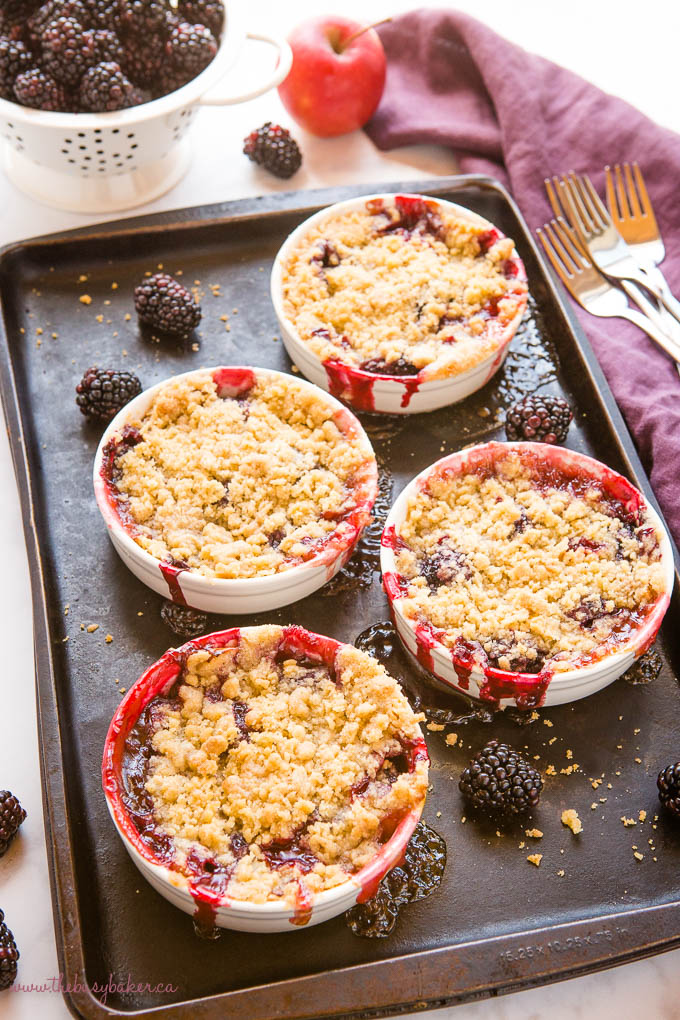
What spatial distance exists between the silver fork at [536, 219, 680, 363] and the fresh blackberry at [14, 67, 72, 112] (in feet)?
4.25

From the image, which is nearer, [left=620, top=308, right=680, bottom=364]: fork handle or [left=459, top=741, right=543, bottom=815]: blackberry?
[left=459, top=741, right=543, bottom=815]: blackberry

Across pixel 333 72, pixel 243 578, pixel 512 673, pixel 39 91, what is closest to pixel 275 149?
pixel 333 72

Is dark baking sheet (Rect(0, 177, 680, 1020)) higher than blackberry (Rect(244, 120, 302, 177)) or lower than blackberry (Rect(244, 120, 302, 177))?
lower

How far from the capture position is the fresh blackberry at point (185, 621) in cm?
226

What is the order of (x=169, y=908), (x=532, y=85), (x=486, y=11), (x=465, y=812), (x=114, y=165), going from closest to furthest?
(x=169, y=908)
(x=465, y=812)
(x=114, y=165)
(x=532, y=85)
(x=486, y=11)

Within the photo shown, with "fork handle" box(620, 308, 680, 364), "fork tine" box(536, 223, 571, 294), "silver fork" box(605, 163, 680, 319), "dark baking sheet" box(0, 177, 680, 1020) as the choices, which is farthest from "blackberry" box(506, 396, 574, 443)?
"silver fork" box(605, 163, 680, 319)

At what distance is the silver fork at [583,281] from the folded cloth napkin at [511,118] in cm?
3

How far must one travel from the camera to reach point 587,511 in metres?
2.31

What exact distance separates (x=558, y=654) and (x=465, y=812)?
36 cm

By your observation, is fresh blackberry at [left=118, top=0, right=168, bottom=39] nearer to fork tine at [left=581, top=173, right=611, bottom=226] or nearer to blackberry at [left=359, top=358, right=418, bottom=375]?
blackberry at [left=359, top=358, right=418, bottom=375]

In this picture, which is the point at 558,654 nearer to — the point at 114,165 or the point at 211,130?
the point at 114,165

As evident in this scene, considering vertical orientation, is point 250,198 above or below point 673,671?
above

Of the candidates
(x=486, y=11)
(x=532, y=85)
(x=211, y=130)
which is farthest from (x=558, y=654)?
(x=486, y=11)

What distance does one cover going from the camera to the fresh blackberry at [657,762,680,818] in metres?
2.04
